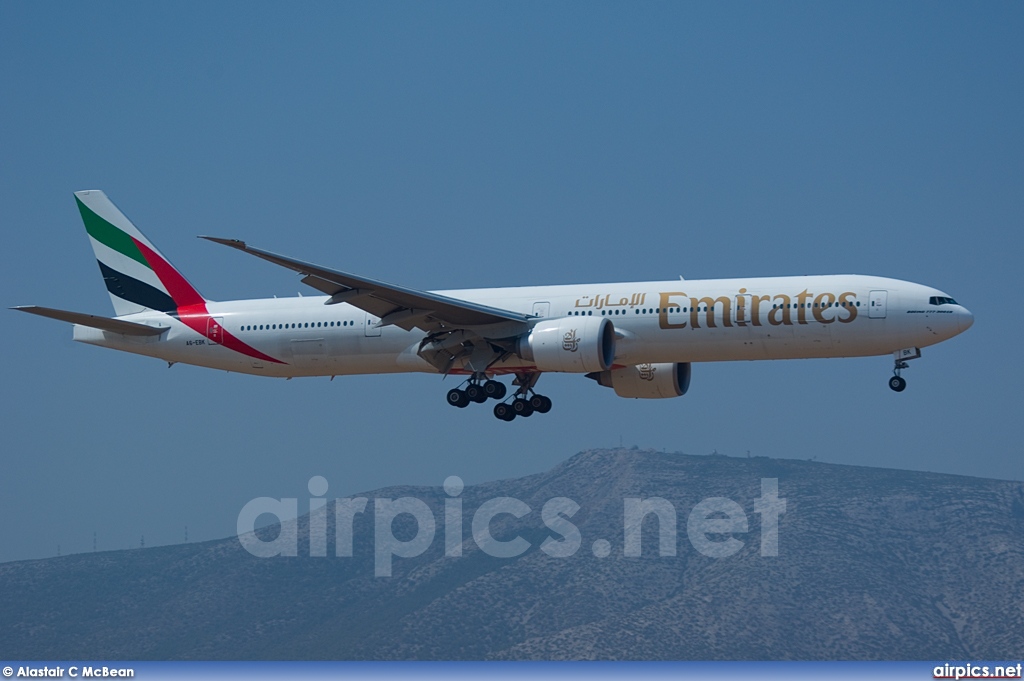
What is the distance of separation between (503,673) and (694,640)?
405 ft

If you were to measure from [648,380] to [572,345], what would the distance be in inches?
295

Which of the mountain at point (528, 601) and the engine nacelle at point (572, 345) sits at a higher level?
the engine nacelle at point (572, 345)

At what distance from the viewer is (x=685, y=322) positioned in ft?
150

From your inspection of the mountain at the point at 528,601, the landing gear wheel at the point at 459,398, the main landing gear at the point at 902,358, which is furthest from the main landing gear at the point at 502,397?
the mountain at the point at 528,601

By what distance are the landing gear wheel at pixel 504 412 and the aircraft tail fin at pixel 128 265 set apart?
12.2 metres

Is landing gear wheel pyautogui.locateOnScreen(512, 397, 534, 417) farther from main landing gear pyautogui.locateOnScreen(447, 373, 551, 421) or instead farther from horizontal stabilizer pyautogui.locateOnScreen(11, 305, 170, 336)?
horizontal stabilizer pyautogui.locateOnScreen(11, 305, 170, 336)

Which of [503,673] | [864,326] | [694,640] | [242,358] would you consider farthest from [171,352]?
[694,640]

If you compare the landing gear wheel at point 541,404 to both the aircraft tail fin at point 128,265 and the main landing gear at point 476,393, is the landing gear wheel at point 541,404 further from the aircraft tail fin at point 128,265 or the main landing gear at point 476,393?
the aircraft tail fin at point 128,265

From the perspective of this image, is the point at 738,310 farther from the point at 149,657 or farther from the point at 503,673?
the point at 149,657

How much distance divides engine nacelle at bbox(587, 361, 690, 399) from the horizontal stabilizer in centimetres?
1656

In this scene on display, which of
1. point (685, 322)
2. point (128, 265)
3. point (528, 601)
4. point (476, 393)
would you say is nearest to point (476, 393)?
point (476, 393)

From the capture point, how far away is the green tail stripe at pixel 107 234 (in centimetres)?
5666

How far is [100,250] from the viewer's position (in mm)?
57312

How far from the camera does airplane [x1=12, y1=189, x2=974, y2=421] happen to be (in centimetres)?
4494
